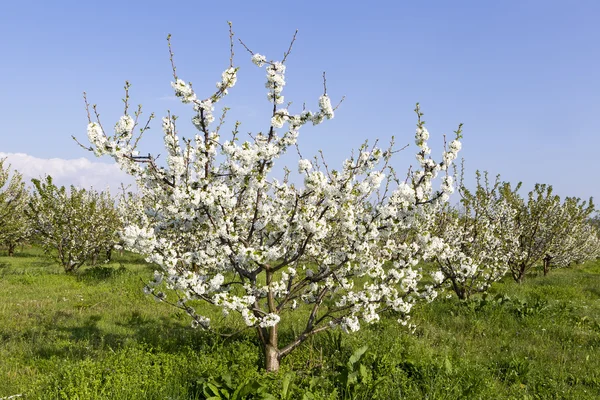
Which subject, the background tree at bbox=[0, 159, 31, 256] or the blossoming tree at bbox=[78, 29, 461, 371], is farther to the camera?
the background tree at bbox=[0, 159, 31, 256]

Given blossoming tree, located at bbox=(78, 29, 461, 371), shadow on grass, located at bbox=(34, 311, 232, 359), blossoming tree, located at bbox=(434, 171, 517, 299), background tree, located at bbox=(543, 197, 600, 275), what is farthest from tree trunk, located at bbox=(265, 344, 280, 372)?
background tree, located at bbox=(543, 197, 600, 275)

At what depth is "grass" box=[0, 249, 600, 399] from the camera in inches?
211

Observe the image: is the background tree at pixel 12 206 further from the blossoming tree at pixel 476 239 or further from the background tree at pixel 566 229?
the background tree at pixel 566 229

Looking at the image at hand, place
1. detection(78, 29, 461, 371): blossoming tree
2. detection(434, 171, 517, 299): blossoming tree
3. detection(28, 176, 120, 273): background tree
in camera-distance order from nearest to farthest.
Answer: detection(78, 29, 461, 371): blossoming tree
detection(434, 171, 517, 299): blossoming tree
detection(28, 176, 120, 273): background tree

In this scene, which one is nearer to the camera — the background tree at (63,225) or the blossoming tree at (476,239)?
the blossoming tree at (476,239)

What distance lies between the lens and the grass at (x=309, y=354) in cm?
536

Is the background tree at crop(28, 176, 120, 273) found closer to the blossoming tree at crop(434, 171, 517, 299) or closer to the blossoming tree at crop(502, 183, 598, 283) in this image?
the blossoming tree at crop(434, 171, 517, 299)

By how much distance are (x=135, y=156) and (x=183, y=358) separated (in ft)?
11.3

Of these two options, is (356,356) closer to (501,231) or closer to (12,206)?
(501,231)

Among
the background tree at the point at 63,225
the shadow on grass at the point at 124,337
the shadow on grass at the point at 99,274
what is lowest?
the shadow on grass at the point at 124,337

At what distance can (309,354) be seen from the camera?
6.75 meters

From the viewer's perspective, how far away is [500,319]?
9.96m

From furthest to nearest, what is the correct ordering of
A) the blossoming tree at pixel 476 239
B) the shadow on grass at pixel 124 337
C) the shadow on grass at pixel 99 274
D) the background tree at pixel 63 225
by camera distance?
the background tree at pixel 63 225
the shadow on grass at pixel 99 274
the blossoming tree at pixel 476 239
the shadow on grass at pixel 124 337

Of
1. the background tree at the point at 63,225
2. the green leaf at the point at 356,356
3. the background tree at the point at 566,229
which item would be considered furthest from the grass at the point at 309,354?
the background tree at the point at 566,229
